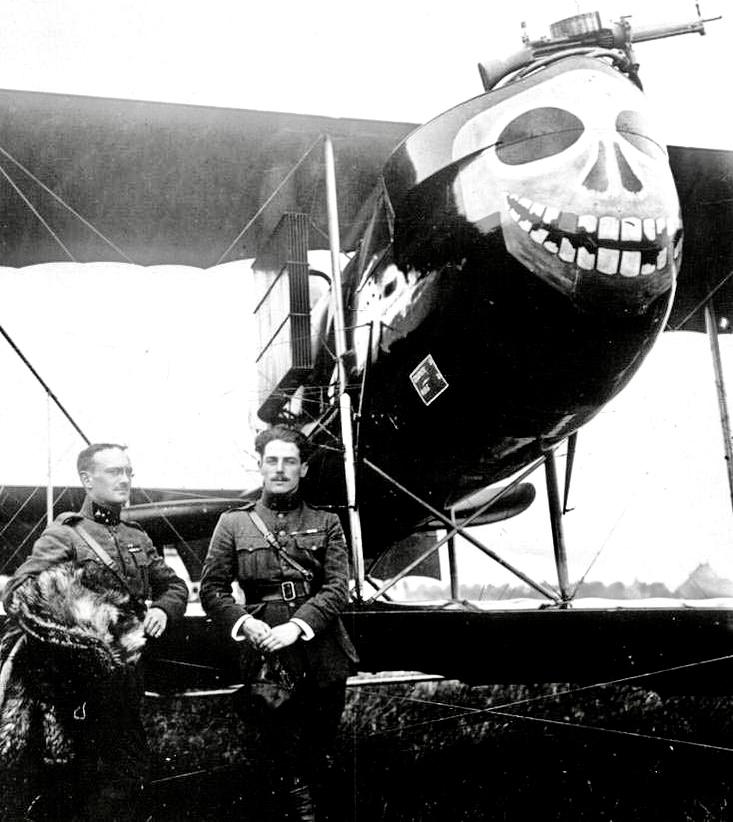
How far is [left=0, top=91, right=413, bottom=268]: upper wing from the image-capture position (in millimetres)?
4926

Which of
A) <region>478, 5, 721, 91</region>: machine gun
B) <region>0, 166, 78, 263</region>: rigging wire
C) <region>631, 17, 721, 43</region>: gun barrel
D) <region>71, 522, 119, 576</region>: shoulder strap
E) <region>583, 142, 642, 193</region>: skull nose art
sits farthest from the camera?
<region>0, 166, 78, 263</region>: rigging wire

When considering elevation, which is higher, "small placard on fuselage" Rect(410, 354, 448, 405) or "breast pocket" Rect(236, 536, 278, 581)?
A: "small placard on fuselage" Rect(410, 354, 448, 405)

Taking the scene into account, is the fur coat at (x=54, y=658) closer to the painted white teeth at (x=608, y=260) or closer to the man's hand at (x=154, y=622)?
the man's hand at (x=154, y=622)

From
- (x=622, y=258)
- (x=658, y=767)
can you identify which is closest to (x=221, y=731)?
(x=658, y=767)

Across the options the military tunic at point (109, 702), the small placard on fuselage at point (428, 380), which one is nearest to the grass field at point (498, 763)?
the military tunic at point (109, 702)

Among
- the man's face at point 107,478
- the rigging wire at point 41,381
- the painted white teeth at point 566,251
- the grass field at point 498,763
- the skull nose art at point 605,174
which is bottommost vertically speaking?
the grass field at point 498,763

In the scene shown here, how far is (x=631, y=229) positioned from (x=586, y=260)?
0.22 m

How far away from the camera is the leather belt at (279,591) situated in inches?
132

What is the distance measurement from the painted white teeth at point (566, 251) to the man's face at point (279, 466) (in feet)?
4.50

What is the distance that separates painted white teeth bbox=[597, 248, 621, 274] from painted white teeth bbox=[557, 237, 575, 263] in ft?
0.37

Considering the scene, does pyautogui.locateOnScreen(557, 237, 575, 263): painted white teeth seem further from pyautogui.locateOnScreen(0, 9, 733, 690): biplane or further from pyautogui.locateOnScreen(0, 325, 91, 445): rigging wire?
pyautogui.locateOnScreen(0, 325, 91, 445): rigging wire

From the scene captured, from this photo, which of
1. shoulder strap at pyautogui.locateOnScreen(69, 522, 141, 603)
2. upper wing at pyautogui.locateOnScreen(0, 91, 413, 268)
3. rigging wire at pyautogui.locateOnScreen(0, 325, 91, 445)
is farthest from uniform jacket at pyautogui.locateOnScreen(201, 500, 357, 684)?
upper wing at pyautogui.locateOnScreen(0, 91, 413, 268)

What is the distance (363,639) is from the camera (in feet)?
11.9

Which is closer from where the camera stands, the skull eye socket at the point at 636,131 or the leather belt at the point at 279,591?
the leather belt at the point at 279,591
